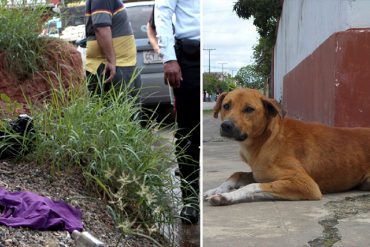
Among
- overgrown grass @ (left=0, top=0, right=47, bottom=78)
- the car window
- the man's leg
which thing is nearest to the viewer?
the man's leg

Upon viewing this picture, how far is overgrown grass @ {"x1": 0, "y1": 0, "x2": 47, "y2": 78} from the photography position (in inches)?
160

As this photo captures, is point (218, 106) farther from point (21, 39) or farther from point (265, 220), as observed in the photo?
point (21, 39)

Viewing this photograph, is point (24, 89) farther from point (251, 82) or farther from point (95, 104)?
point (251, 82)

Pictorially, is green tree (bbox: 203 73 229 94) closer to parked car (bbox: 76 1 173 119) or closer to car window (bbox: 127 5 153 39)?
parked car (bbox: 76 1 173 119)

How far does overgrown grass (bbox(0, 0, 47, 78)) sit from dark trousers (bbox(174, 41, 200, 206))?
1709mm

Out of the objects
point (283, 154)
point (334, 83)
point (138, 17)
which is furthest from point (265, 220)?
point (138, 17)

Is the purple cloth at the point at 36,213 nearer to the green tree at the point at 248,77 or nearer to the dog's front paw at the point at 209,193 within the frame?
the dog's front paw at the point at 209,193

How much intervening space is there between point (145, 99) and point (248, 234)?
2.44 meters

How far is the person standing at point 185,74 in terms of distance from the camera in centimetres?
215

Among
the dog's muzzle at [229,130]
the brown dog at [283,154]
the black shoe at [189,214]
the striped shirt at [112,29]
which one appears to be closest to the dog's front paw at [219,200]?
the brown dog at [283,154]

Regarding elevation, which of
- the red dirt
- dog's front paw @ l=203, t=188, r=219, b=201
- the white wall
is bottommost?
dog's front paw @ l=203, t=188, r=219, b=201

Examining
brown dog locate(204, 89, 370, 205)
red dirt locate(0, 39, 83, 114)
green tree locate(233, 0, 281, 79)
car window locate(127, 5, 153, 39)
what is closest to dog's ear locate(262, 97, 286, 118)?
brown dog locate(204, 89, 370, 205)

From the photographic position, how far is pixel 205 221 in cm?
167

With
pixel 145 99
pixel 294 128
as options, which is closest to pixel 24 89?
pixel 145 99
